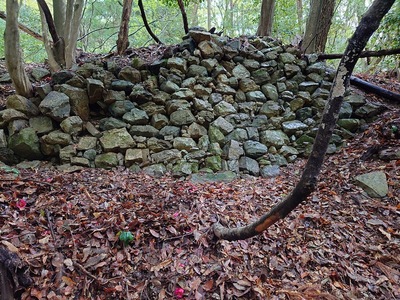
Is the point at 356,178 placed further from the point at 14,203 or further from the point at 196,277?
the point at 14,203

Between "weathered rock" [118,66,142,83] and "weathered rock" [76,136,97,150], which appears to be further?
"weathered rock" [118,66,142,83]

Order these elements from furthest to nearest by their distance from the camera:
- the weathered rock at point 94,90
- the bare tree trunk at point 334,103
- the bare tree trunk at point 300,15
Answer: the bare tree trunk at point 300,15
the weathered rock at point 94,90
the bare tree trunk at point 334,103

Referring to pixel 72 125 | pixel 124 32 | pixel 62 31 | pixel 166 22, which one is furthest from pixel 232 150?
pixel 166 22

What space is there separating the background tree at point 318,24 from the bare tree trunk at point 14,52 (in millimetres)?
5180

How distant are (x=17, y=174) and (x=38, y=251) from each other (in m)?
1.32

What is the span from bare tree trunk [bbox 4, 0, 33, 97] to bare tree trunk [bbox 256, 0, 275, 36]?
15.0 ft

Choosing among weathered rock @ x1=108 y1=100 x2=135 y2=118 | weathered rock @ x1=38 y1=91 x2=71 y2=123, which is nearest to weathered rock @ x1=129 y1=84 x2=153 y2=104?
weathered rock @ x1=108 y1=100 x2=135 y2=118

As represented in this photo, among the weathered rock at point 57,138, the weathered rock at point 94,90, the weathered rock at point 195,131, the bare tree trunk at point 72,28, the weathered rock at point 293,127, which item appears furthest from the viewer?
the weathered rock at point 293,127

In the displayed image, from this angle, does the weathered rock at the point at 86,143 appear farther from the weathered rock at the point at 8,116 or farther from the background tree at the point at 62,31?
the background tree at the point at 62,31

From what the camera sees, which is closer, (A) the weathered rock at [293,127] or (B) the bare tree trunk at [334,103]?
(B) the bare tree trunk at [334,103]

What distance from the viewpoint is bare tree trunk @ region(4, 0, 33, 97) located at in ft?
10.6

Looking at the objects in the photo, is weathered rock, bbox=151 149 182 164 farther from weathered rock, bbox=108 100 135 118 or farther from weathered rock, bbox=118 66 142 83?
weathered rock, bbox=118 66 142 83

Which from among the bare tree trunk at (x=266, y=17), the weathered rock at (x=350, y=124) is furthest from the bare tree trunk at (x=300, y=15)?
the weathered rock at (x=350, y=124)

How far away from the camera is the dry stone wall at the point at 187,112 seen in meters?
3.47
